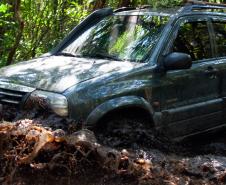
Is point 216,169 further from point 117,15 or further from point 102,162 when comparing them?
point 117,15

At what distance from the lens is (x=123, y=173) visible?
167 inches

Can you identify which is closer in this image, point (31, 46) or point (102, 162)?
point (102, 162)

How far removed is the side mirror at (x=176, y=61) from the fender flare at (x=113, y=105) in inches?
21.0

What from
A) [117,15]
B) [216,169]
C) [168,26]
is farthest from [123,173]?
[117,15]

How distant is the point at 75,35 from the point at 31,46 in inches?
152

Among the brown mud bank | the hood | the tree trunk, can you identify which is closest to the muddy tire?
the brown mud bank

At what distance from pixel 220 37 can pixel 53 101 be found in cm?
295

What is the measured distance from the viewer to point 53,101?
4797mm

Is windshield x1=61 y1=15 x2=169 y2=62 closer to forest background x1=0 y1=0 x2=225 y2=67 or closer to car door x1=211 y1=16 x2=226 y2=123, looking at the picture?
car door x1=211 y1=16 x2=226 y2=123

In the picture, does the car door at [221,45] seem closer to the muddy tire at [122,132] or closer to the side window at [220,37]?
the side window at [220,37]

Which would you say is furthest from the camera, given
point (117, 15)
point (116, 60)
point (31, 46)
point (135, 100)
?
point (31, 46)

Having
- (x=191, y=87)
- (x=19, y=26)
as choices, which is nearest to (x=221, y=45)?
(x=191, y=87)

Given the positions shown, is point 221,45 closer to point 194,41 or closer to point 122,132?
point 194,41

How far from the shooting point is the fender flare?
4879mm
